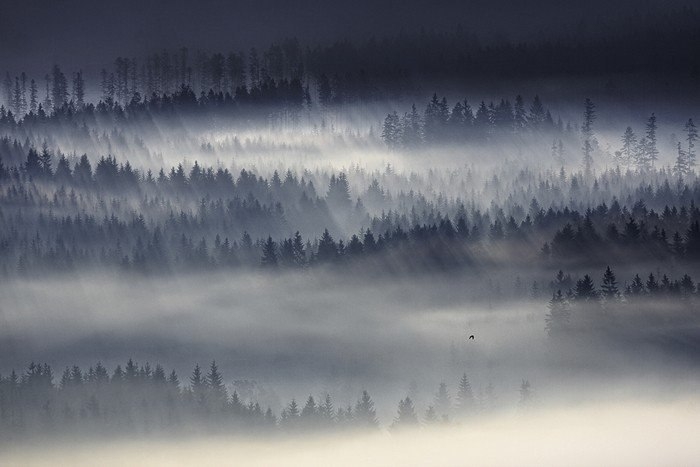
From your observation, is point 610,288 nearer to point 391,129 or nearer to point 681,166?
point 681,166

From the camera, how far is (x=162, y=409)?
10475 centimetres

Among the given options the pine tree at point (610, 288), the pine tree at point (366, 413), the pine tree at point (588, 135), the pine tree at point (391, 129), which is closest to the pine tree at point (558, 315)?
the pine tree at point (610, 288)

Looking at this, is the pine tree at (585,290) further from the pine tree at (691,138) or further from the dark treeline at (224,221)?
the pine tree at (691,138)

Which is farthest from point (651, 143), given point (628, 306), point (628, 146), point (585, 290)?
point (628, 306)

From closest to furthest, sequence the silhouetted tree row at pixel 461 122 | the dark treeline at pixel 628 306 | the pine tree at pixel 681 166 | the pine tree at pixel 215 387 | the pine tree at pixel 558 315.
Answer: the pine tree at pixel 681 166 → the dark treeline at pixel 628 306 → the pine tree at pixel 558 315 → the pine tree at pixel 215 387 → the silhouetted tree row at pixel 461 122

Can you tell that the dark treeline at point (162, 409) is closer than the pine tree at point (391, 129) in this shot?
Yes

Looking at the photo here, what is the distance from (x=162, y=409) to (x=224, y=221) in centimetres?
1867

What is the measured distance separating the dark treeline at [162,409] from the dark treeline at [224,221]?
36.3 feet

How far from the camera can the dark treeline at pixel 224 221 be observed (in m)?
112

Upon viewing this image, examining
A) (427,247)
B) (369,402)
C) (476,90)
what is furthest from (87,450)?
(476,90)

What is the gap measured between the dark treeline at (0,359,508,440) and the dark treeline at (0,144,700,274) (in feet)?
36.3

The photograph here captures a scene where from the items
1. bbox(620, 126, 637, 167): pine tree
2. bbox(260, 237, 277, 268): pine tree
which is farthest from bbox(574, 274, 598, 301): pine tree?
Answer: bbox(260, 237, 277, 268): pine tree

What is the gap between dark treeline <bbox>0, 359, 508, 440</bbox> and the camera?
102 meters

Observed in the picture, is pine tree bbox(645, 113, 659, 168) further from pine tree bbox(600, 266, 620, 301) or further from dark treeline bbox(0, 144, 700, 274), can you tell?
pine tree bbox(600, 266, 620, 301)
